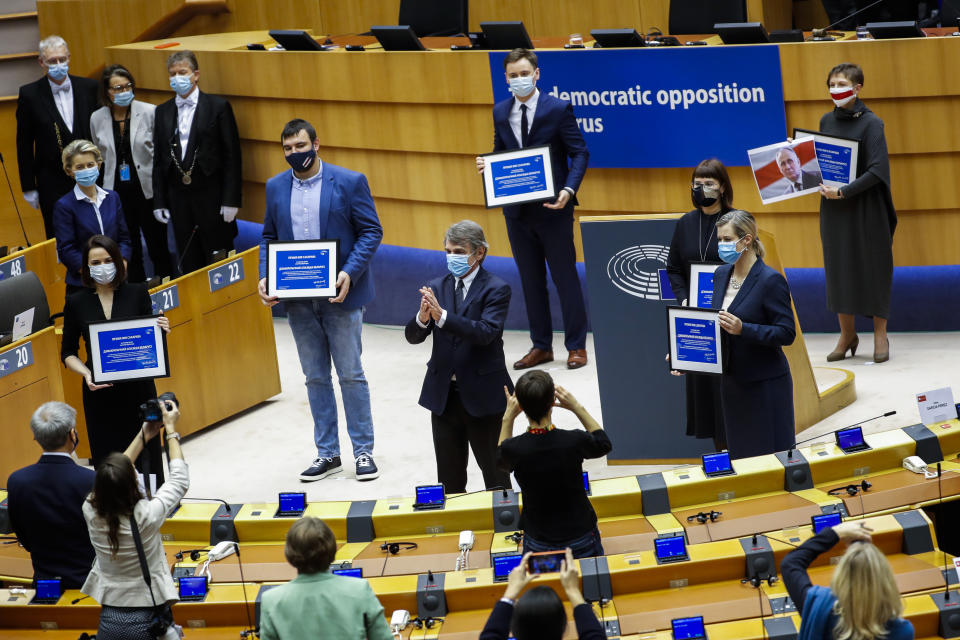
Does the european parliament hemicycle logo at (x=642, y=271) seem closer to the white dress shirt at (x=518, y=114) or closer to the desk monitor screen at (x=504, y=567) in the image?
the white dress shirt at (x=518, y=114)

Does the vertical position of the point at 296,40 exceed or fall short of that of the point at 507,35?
it exceeds it

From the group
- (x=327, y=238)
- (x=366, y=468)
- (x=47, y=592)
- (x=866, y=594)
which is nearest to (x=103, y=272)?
(x=327, y=238)

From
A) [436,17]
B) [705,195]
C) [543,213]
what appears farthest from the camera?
[436,17]

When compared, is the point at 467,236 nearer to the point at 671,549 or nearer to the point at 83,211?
the point at 671,549

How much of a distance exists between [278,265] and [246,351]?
1624 millimetres

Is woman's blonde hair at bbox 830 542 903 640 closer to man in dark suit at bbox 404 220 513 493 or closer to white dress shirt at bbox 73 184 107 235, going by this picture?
man in dark suit at bbox 404 220 513 493

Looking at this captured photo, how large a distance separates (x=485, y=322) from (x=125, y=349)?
1624 millimetres

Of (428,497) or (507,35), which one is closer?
(428,497)

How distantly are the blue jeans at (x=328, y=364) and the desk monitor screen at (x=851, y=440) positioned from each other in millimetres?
2471

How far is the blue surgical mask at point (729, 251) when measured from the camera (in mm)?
5090

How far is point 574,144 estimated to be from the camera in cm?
726

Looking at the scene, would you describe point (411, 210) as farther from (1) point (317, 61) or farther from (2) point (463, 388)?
(2) point (463, 388)

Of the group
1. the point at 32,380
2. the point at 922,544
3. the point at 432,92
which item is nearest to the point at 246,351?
the point at 32,380

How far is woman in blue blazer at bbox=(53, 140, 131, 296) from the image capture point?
6.64 metres
